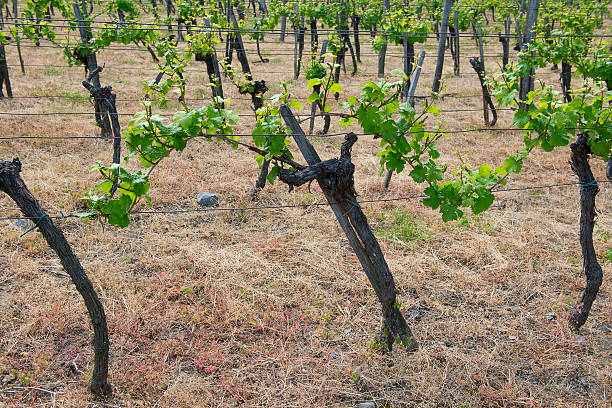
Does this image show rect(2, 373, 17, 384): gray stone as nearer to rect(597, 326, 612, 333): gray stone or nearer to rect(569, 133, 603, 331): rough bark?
rect(569, 133, 603, 331): rough bark

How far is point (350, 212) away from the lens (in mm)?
3156

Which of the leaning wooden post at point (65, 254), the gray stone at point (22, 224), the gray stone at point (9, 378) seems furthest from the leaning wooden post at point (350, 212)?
the gray stone at point (22, 224)

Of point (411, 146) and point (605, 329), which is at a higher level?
point (411, 146)

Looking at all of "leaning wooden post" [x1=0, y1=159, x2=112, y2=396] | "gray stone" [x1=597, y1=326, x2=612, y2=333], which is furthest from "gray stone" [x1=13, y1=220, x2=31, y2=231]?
"gray stone" [x1=597, y1=326, x2=612, y2=333]

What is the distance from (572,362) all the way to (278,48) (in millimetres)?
17451

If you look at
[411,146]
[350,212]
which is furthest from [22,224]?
[411,146]

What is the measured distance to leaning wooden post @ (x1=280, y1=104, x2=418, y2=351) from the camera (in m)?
2.97

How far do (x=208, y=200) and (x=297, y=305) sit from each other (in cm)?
224

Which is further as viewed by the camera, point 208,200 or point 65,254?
point 208,200

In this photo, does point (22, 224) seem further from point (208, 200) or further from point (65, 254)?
point (65, 254)

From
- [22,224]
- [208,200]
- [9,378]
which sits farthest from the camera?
[208,200]

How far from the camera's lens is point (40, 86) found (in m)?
10.7

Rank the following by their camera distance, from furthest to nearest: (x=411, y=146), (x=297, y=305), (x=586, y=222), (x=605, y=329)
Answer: (x=297, y=305), (x=605, y=329), (x=586, y=222), (x=411, y=146)

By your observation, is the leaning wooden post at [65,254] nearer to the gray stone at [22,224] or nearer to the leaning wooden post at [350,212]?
the leaning wooden post at [350,212]
